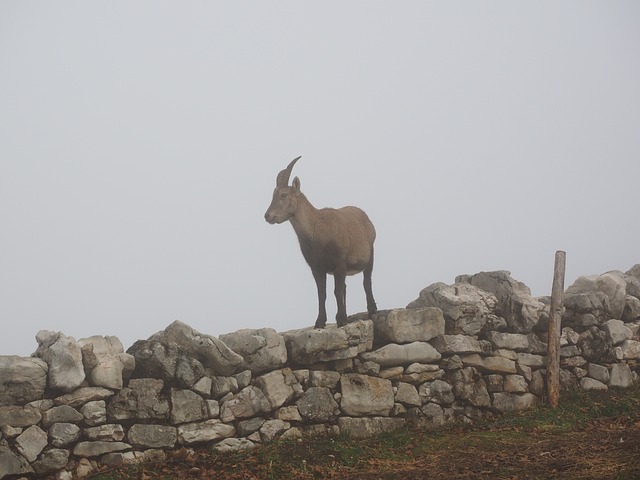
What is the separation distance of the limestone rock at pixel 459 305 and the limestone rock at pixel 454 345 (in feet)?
0.63

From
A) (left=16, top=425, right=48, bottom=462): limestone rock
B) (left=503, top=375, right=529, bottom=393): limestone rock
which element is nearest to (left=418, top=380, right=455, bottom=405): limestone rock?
(left=503, top=375, right=529, bottom=393): limestone rock

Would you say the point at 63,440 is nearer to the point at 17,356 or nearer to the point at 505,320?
the point at 17,356

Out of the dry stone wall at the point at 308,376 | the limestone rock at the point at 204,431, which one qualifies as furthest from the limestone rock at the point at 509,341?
the limestone rock at the point at 204,431

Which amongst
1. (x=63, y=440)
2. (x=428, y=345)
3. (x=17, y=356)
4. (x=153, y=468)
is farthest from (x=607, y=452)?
(x=17, y=356)

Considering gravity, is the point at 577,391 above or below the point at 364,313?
below

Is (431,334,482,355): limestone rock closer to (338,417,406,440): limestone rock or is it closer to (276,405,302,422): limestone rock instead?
(338,417,406,440): limestone rock

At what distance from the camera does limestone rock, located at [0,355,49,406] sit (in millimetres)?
8680

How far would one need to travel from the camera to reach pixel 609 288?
14.1 meters

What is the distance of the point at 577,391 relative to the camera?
42.0 feet

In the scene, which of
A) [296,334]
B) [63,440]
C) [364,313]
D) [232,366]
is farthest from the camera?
[364,313]

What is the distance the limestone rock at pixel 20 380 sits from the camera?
8680 mm

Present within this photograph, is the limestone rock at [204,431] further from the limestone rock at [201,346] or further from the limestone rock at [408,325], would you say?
the limestone rock at [408,325]

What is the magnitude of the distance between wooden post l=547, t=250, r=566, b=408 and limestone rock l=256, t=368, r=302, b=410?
4.80 metres

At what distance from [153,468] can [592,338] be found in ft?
28.0
